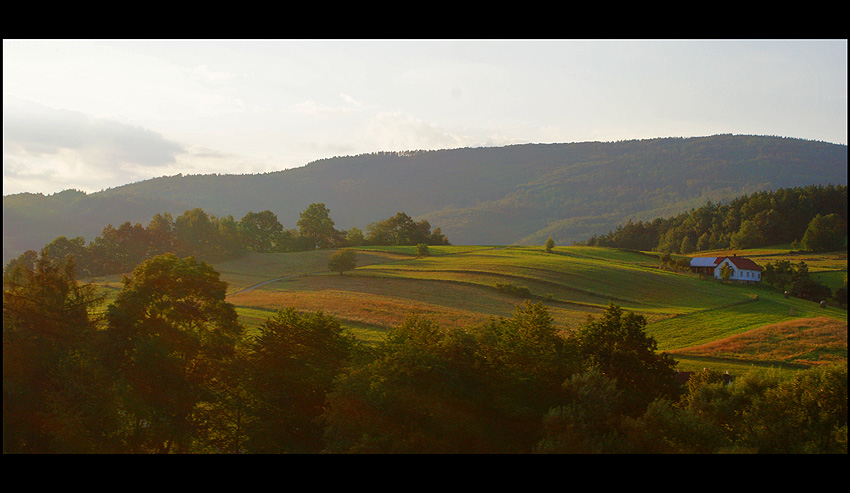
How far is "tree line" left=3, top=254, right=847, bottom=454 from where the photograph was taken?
11.3 metres

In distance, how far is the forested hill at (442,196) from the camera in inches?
2442

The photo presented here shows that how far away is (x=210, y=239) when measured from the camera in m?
53.1

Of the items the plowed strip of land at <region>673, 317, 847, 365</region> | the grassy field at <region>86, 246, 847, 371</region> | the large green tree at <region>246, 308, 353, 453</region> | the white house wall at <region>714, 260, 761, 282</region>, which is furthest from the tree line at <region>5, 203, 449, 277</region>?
the white house wall at <region>714, 260, 761, 282</region>

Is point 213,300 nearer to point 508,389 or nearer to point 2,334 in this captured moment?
point 2,334

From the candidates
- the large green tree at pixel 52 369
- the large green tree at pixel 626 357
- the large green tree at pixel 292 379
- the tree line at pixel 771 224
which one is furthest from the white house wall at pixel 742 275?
the large green tree at pixel 52 369

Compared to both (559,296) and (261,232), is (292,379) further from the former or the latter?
(261,232)

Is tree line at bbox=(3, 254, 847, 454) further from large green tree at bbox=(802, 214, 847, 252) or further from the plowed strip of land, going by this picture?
large green tree at bbox=(802, 214, 847, 252)

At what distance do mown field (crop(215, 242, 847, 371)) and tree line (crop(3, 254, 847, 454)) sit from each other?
12.1m

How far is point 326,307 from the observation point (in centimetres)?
3497

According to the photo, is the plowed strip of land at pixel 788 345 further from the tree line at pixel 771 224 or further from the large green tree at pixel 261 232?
the large green tree at pixel 261 232
